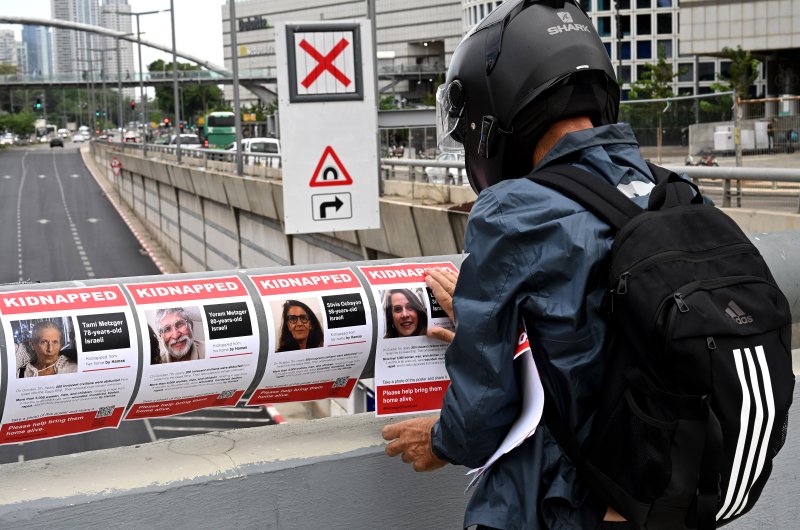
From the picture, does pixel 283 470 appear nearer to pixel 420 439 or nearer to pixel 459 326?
pixel 420 439

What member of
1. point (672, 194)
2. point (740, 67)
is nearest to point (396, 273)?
point (672, 194)

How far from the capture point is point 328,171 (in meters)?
9.76

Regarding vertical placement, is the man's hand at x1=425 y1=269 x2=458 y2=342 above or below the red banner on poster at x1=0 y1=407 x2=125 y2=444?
above

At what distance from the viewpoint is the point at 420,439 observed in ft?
8.13

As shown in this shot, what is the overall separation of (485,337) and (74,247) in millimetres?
57140

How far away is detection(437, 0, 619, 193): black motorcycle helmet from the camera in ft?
7.37

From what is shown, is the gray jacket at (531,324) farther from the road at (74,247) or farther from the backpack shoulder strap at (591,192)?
the road at (74,247)

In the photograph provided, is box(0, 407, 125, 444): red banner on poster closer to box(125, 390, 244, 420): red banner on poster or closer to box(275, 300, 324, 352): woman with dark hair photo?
box(125, 390, 244, 420): red banner on poster

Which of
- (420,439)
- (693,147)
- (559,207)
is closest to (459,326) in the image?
(559,207)

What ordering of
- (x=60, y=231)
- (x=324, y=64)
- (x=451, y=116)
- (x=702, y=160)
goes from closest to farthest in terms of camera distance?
Answer: 1. (x=451, y=116)
2. (x=324, y=64)
3. (x=702, y=160)
4. (x=60, y=231)

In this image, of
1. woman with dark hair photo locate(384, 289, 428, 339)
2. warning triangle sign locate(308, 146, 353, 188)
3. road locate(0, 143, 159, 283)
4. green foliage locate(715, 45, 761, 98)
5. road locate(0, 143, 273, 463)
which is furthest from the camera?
green foliage locate(715, 45, 761, 98)

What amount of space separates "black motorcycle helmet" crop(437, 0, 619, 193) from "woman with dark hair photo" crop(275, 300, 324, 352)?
1.87ft

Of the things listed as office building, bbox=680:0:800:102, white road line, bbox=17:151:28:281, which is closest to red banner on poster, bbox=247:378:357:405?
white road line, bbox=17:151:28:281

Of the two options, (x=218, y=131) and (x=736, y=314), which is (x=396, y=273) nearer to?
(x=736, y=314)
